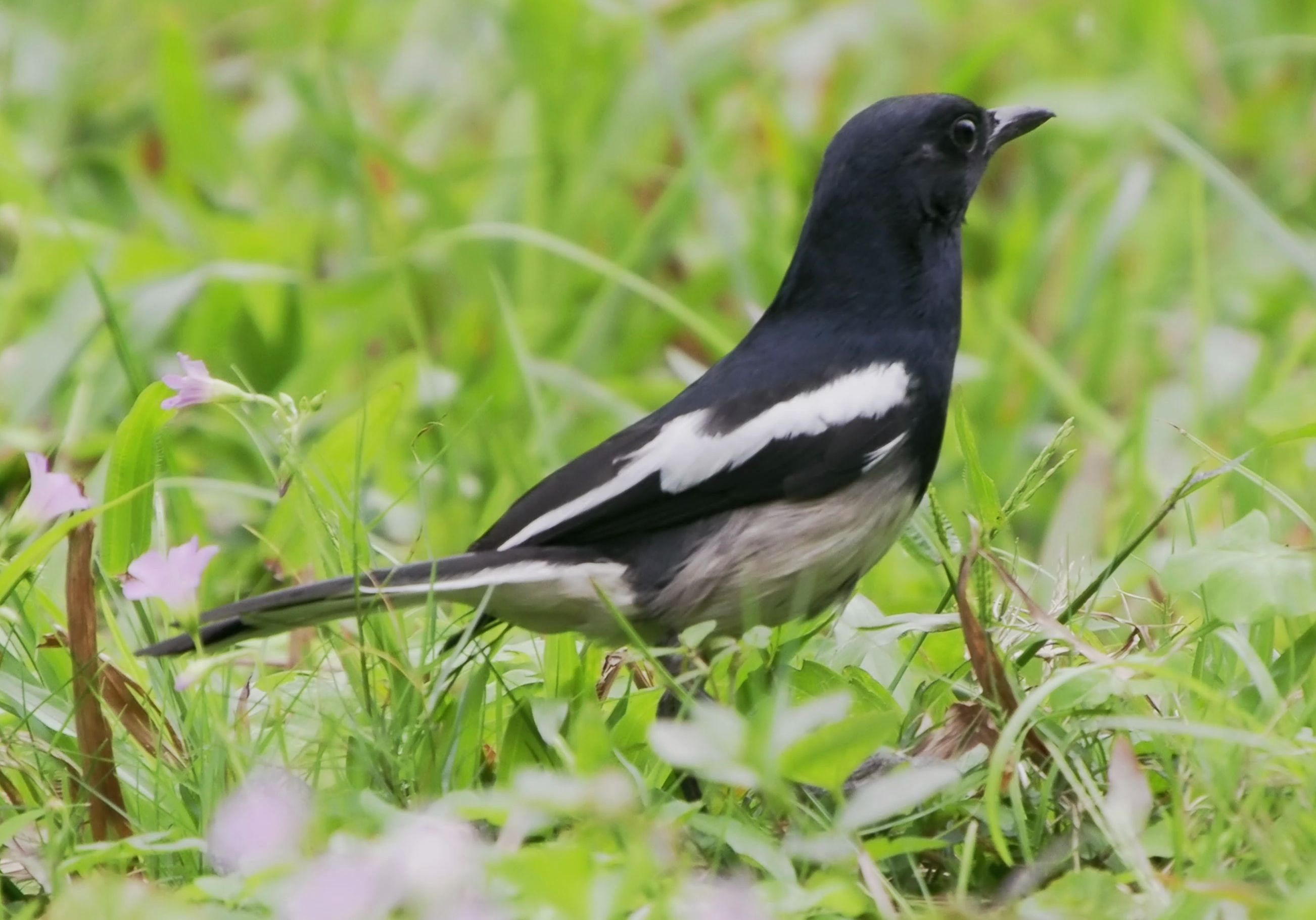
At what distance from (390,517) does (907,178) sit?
164cm

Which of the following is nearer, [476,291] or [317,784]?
[317,784]

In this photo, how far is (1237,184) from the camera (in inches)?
155

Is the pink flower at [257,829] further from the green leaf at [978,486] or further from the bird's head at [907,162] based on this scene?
the bird's head at [907,162]

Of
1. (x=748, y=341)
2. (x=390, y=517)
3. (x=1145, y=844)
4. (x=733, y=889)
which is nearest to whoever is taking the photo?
(x=733, y=889)

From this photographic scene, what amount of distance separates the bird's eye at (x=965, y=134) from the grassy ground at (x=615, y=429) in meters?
0.77

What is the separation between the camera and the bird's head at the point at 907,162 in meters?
3.22

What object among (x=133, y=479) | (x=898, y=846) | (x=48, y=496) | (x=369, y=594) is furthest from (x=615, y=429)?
(x=898, y=846)

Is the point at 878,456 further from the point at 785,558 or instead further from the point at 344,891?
the point at 344,891

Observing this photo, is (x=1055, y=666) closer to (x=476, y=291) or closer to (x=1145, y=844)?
(x=1145, y=844)

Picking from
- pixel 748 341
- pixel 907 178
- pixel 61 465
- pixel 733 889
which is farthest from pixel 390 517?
pixel 733 889

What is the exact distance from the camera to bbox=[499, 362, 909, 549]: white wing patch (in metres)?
2.84

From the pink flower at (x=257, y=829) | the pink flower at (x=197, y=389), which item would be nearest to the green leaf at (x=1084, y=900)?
the pink flower at (x=257, y=829)

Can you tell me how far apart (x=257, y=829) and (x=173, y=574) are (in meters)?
0.41

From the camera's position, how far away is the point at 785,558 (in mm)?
2842
